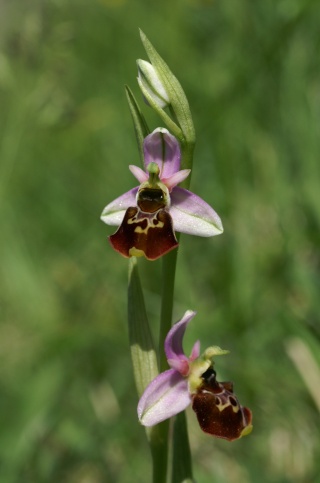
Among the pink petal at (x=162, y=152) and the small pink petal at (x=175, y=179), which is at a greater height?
the pink petal at (x=162, y=152)

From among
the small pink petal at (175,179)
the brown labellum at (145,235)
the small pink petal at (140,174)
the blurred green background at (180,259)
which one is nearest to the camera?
the brown labellum at (145,235)

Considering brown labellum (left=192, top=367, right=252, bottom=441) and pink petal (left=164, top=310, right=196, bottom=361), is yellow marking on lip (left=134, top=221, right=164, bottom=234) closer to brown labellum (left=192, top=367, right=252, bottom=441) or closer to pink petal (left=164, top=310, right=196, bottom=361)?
pink petal (left=164, top=310, right=196, bottom=361)

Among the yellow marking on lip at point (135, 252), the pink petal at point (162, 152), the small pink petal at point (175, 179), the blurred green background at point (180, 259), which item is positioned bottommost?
the blurred green background at point (180, 259)

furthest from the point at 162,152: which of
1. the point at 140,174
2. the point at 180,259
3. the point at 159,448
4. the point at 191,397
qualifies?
the point at 180,259

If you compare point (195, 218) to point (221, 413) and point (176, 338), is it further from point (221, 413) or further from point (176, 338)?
point (221, 413)

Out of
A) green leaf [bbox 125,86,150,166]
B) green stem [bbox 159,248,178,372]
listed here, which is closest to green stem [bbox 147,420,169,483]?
green stem [bbox 159,248,178,372]

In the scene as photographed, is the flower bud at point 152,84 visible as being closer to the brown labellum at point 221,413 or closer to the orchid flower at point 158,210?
the orchid flower at point 158,210

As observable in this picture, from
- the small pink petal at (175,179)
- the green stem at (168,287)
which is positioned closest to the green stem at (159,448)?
the green stem at (168,287)
